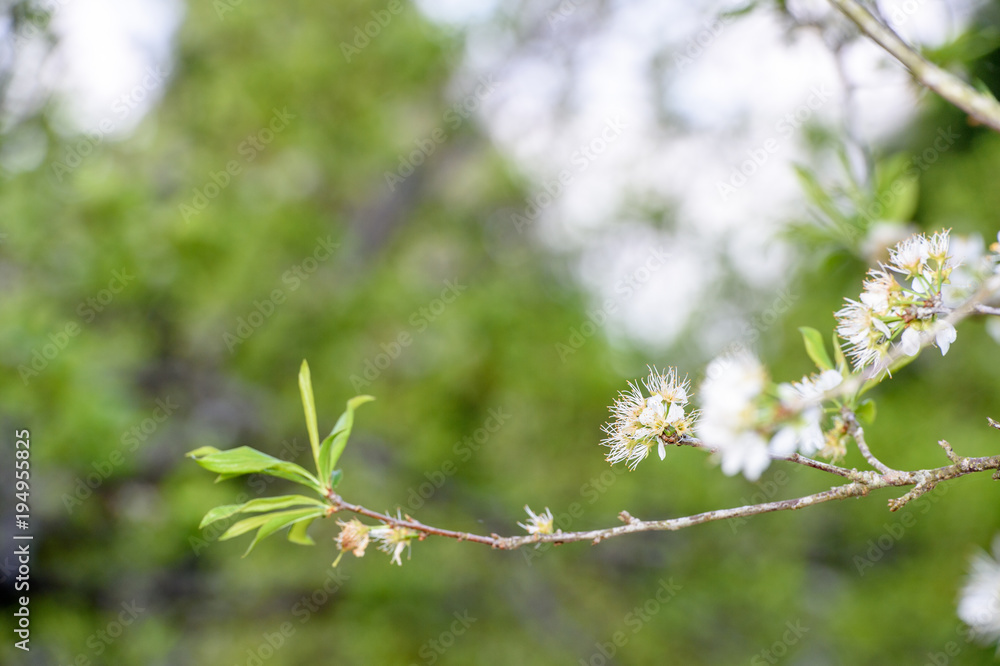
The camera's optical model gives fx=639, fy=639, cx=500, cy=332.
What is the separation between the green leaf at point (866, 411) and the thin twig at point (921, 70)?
321mm

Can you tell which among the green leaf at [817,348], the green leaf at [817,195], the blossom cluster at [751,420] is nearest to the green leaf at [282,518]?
the blossom cluster at [751,420]

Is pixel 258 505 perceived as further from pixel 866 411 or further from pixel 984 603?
pixel 984 603

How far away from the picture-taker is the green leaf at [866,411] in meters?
0.68

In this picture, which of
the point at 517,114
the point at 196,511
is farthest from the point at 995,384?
the point at 196,511

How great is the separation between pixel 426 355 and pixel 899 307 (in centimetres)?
326

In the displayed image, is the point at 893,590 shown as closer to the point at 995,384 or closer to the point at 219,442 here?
the point at 995,384

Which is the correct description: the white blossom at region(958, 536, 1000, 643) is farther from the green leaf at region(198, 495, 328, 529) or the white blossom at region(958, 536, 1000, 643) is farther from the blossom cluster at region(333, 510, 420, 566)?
the green leaf at region(198, 495, 328, 529)

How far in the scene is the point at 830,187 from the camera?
148 centimetres

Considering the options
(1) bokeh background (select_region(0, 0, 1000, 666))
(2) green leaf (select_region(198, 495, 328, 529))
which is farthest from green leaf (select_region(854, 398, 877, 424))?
(1) bokeh background (select_region(0, 0, 1000, 666))

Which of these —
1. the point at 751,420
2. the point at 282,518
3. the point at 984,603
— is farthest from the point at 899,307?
the point at 282,518

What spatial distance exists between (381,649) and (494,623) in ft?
2.65

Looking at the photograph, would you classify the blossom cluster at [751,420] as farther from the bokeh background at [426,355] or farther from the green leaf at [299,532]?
the bokeh background at [426,355]

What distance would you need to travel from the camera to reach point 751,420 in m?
0.56

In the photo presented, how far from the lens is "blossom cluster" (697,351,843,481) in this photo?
55 centimetres
